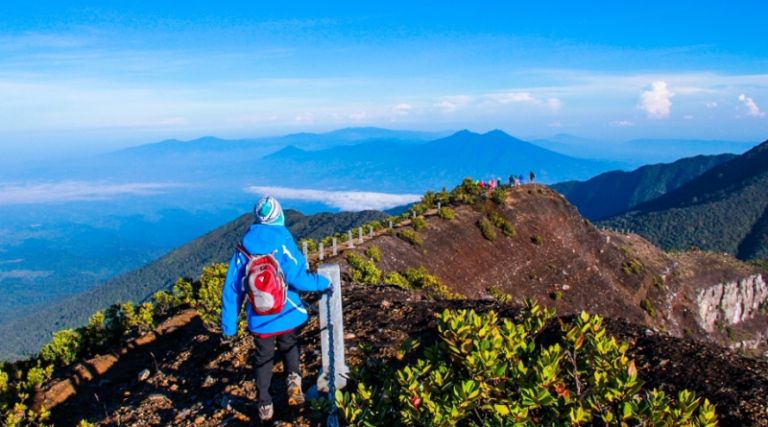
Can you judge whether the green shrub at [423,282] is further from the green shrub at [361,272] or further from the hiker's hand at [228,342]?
the hiker's hand at [228,342]

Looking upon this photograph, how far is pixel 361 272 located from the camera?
61.1 feet

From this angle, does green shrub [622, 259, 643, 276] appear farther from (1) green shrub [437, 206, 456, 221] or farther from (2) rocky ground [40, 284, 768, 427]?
(2) rocky ground [40, 284, 768, 427]

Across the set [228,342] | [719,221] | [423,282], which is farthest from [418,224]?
[719,221]

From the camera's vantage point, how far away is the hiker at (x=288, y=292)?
200 inches

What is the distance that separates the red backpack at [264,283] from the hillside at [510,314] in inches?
40.3

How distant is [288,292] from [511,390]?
271cm

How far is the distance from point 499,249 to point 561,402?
28877 millimetres

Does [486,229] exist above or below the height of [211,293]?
below

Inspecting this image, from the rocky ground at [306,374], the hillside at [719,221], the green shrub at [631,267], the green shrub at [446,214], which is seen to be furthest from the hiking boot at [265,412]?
the hillside at [719,221]

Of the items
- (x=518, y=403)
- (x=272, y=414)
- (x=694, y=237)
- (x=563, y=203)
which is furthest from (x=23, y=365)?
(x=694, y=237)

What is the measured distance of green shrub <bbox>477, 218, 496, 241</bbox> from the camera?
31453 mm

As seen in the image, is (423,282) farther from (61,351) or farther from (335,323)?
(335,323)

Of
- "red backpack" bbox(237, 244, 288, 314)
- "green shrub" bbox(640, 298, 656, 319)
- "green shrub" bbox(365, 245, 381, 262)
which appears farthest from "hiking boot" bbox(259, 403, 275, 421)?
"green shrub" bbox(640, 298, 656, 319)

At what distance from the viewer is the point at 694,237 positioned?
326 ft
